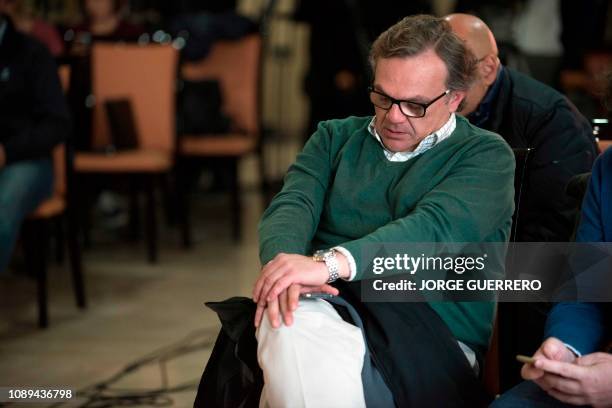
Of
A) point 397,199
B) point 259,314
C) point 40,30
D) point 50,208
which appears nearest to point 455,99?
point 397,199

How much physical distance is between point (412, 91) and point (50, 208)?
192 centimetres

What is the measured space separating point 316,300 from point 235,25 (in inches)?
144

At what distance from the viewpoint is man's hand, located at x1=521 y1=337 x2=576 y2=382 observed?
1.52 meters

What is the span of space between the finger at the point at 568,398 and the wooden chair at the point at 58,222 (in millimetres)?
2253

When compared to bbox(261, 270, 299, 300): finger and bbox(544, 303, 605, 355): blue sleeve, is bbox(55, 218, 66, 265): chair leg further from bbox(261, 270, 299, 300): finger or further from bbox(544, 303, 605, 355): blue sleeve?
bbox(544, 303, 605, 355): blue sleeve

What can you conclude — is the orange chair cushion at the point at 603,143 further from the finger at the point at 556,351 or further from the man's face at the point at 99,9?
Result: the man's face at the point at 99,9

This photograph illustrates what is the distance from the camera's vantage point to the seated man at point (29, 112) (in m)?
3.32

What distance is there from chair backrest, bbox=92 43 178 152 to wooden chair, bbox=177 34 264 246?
0.81 ft

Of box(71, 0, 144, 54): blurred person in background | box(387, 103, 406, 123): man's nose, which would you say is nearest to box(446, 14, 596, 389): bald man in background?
box(387, 103, 406, 123): man's nose

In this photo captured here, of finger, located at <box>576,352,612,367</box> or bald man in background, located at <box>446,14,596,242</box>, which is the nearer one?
finger, located at <box>576,352,612,367</box>

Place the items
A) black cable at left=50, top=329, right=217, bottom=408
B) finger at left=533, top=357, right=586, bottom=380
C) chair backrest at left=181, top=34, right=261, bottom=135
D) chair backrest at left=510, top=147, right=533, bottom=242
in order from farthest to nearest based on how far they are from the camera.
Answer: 1. chair backrest at left=181, top=34, right=261, bottom=135
2. black cable at left=50, top=329, right=217, bottom=408
3. chair backrest at left=510, top=147, right=533, bottom=242
4. finger at left=533, top=357, right=586, bottom=380

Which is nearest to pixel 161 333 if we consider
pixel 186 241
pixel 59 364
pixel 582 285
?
pixel 59 364

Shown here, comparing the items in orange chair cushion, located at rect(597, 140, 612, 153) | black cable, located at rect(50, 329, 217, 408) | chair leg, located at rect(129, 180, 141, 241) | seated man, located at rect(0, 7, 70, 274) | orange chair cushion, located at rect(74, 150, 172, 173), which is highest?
orange chair cushion, located at rect(597, 140, 612, 153)

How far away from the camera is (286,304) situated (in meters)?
1.66
